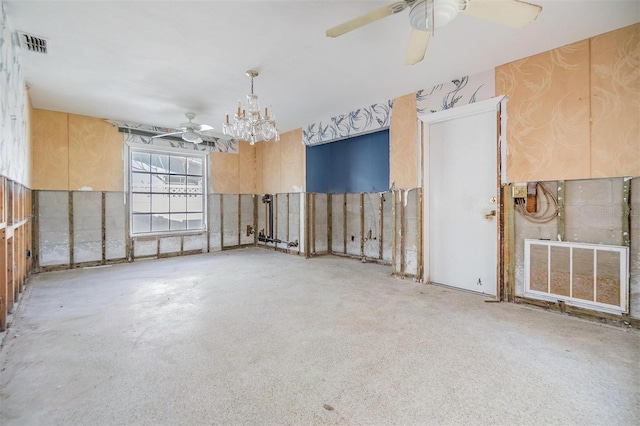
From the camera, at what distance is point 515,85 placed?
11.2ft

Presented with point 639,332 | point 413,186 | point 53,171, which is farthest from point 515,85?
point 53,171

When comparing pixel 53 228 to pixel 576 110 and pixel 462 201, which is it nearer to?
pixel 462 201

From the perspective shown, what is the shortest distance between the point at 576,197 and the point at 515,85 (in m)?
1.46

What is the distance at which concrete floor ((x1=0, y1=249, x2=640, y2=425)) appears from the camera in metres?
1.62

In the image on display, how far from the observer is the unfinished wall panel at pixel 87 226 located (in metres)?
5.39

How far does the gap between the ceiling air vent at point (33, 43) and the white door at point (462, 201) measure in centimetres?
470

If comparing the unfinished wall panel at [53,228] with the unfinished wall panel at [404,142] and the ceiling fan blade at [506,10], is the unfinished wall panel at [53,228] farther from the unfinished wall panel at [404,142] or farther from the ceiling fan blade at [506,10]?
the ceiling fan blade at [506,10]

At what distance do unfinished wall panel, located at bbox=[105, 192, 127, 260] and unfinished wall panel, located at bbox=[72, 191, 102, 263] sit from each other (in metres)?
0.11

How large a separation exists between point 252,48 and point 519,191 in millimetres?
3464

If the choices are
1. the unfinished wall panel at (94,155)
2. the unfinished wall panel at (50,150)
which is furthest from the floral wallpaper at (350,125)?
the unfinished wall panel at (50,150)

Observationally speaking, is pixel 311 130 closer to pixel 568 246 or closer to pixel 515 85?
pixel 515 85

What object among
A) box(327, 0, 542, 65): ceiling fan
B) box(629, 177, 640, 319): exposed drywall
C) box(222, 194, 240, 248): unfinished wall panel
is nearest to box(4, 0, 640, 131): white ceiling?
box(327, 0, 542, 65): ceiling fan

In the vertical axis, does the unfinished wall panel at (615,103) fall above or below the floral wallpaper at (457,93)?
below

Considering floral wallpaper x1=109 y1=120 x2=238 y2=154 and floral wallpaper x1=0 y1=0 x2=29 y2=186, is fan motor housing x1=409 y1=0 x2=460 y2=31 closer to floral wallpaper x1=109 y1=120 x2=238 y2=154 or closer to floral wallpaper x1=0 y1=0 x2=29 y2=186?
floral wallpaper x1=0 y1=0 x2=29 y2=186
